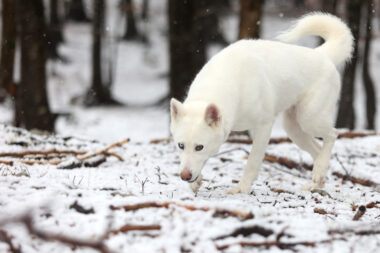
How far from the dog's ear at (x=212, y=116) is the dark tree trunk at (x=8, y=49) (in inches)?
245

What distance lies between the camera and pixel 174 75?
38.2ft

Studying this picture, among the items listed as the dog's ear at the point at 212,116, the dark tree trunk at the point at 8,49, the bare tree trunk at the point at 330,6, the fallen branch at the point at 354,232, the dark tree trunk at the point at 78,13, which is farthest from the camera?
the dark tree trunk at the point at 78,13

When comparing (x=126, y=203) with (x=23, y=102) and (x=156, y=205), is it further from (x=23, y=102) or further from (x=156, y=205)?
(x=23, y=102)

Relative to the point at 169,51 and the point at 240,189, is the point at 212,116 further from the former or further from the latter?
the point at 169,51

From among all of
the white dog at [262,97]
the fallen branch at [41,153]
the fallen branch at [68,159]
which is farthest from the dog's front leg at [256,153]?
the fallen branch at [41,153]

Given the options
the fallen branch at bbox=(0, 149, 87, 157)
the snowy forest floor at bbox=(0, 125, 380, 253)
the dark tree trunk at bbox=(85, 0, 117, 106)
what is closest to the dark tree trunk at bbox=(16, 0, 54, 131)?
the snowy forest floor at bbox=(0, 125, 380, 253)

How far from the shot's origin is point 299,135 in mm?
6062

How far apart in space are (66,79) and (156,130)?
8205 mm

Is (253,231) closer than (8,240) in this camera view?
No

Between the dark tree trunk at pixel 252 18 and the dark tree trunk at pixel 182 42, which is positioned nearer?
the dark tree trunk at pixel 252 18

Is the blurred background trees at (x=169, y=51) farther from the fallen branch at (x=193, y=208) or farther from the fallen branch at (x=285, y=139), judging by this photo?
the fallen branch at (x=193, y=208)

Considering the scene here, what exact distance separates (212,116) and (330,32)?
8.34ft

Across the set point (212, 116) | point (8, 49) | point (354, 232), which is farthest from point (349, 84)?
point (354, 232)

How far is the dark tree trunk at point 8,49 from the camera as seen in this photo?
31.4 ft
